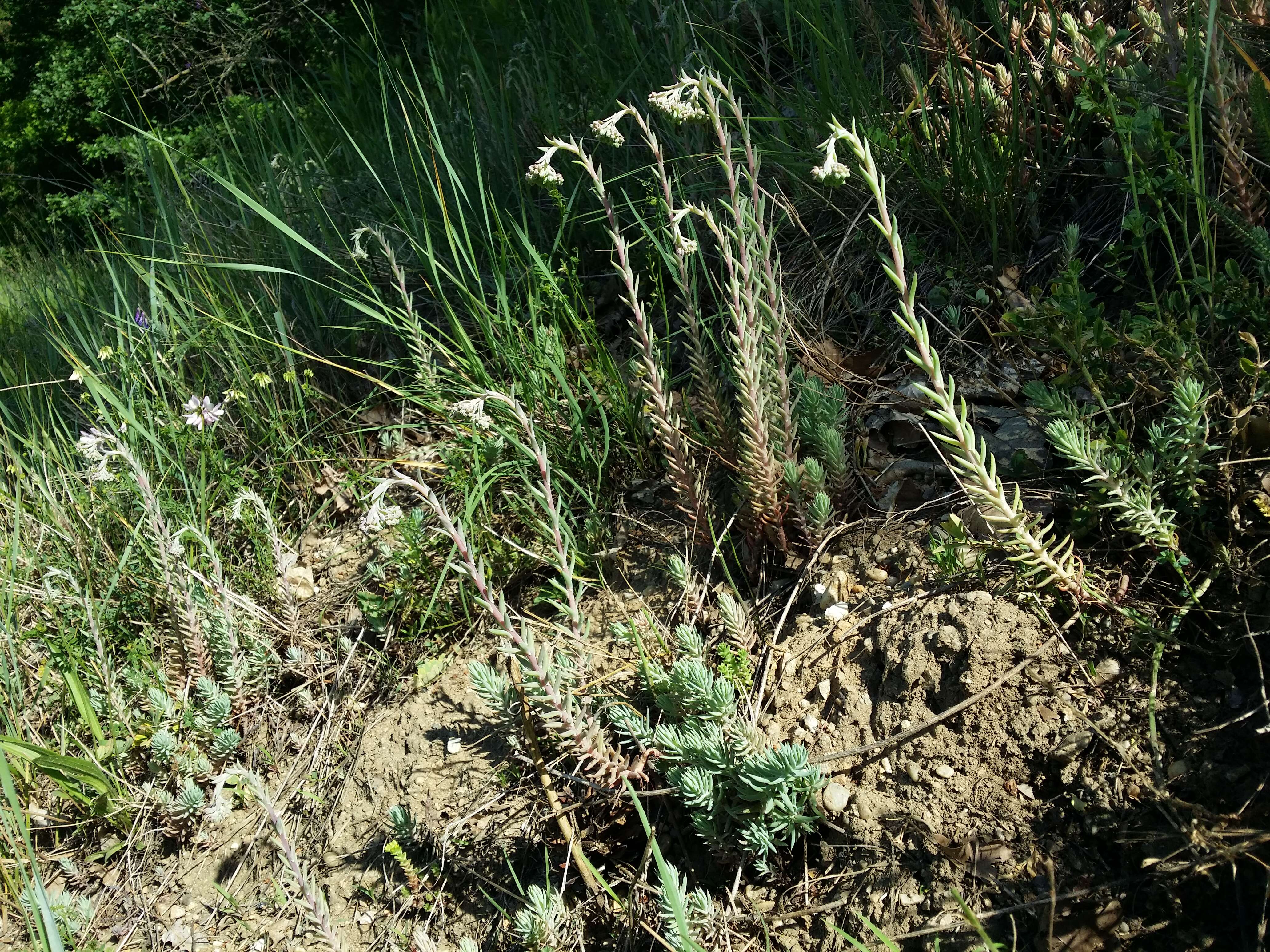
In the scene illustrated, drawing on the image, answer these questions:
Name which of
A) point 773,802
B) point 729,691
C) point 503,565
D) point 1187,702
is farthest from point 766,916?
point 503,565

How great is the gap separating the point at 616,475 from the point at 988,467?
118 centimetres

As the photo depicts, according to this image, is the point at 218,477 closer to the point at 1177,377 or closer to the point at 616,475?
the point at 616,475

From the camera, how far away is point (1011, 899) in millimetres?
1588

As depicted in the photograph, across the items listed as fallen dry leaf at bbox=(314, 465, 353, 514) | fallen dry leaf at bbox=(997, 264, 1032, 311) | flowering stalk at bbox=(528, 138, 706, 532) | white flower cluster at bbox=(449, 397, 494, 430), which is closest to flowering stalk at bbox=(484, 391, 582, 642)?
white flower cluster at bbox=(449, 397, 494, 430)

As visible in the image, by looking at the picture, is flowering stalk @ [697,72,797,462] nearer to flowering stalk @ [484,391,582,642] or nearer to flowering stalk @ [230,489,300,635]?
flowering stalk @ [484,391,582,642]

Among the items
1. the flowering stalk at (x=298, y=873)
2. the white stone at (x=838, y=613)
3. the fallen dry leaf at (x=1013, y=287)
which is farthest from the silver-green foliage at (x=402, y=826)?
the fallen dry leaf at (x=1013, y=287)

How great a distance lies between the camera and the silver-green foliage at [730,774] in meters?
1.78

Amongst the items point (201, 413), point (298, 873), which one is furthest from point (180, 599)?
point (298, 873)

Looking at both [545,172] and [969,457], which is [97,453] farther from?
[969,457]

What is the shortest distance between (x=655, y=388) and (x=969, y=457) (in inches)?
36.8

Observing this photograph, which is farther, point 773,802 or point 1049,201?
point 1049,201

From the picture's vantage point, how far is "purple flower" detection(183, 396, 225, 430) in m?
3.41

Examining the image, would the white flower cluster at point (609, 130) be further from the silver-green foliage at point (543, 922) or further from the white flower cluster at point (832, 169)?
the silver-green foliage at point (543, 922)

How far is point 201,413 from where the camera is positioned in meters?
3.47
